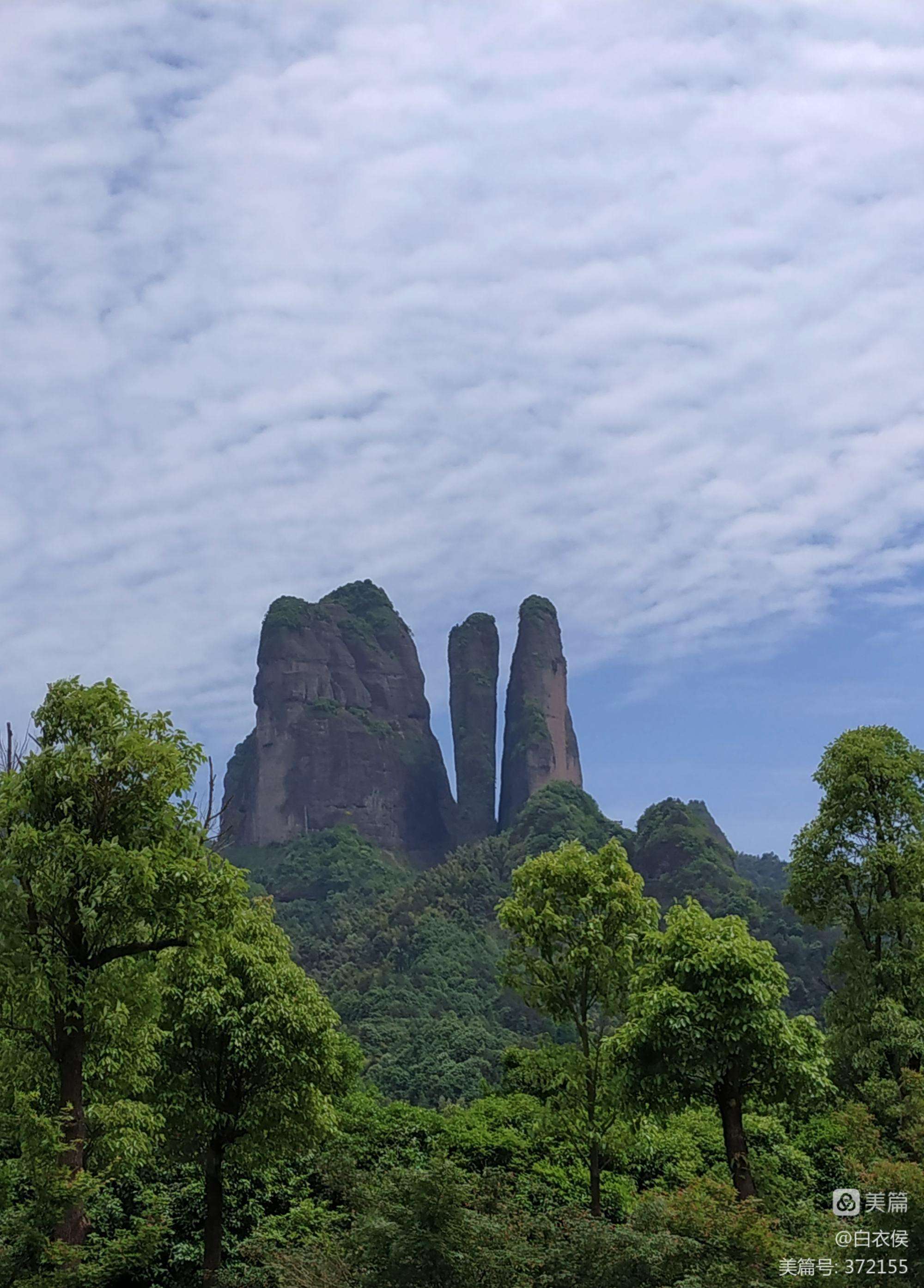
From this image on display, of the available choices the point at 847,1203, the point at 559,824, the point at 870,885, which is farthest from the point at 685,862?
the point at 847,1203

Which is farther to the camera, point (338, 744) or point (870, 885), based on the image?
point (338, 744)

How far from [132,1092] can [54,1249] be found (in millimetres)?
2998

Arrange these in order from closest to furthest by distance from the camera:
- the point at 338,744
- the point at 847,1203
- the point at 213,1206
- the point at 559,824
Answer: the point at 847,1203
the point at 213,1206
the point at 559,824
the point at 338,744

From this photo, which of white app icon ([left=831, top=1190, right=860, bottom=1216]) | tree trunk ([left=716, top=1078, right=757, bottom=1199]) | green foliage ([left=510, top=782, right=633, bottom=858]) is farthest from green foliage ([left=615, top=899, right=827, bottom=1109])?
green foliage ([left=510, top=782, right=633, bottom=858])

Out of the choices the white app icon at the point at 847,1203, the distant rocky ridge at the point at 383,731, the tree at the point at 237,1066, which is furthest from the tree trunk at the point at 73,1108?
the distant rocky ridge at the point at 383,731

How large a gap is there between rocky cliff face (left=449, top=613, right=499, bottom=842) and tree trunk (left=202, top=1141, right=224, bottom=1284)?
111708 millimetres

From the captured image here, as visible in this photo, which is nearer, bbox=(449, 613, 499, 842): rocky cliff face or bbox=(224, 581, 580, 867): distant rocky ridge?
bbox=(224, 581, 580, 867): distant rocky ridge

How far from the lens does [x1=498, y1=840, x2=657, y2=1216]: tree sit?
1479cm

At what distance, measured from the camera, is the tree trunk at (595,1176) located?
540 inches

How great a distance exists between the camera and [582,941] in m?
14.9

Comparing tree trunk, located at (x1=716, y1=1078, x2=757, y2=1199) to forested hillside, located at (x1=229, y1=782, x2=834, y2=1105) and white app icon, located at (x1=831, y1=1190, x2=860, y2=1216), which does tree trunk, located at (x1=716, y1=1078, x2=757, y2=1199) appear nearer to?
white app icon, located at (x1=831, y1=1190, x2=860, y2=1216)

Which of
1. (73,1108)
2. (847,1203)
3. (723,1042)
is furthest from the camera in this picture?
(723,1042)

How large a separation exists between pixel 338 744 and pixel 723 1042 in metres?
104

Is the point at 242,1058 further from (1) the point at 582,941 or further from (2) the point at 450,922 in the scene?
(2) the point at 450,922
